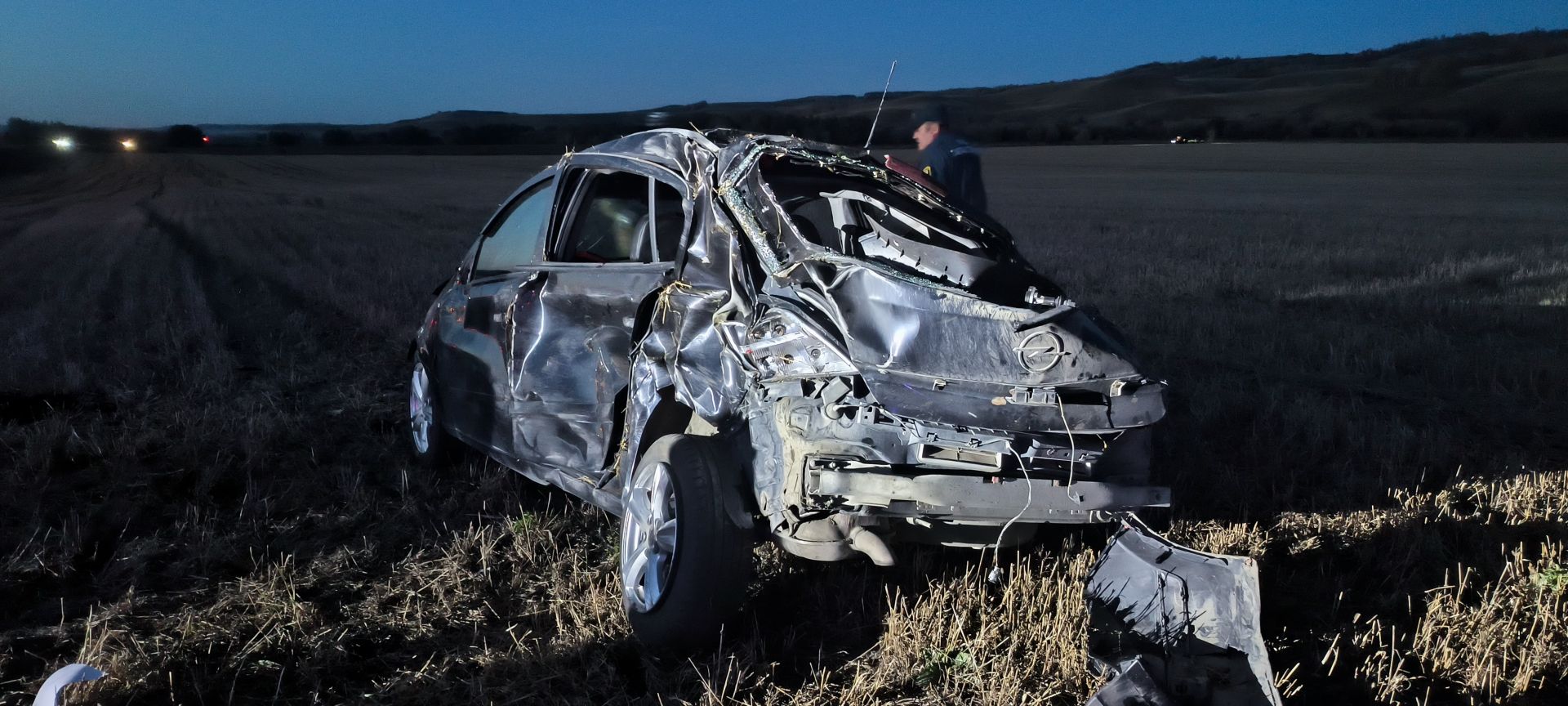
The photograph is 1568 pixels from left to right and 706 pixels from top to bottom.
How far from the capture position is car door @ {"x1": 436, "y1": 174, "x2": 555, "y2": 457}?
475 cm

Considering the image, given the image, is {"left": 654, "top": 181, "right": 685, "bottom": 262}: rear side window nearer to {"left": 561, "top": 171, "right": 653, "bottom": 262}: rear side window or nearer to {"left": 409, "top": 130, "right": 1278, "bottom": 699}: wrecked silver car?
{"left": 409, "top": 130, "right": 1278, "bottom": 699}: wrecked silver car

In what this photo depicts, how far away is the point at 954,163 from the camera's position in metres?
7.73

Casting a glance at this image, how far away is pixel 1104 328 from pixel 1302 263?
11668mm

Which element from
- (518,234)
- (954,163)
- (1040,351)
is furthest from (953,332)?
(954,163)

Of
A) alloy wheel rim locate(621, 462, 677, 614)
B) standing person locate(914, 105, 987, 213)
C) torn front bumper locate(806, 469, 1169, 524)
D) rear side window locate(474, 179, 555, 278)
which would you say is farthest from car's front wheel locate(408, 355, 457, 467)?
standing person locate(914, 105, 987, 213)

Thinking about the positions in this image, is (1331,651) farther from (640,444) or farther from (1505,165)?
(1505,165)

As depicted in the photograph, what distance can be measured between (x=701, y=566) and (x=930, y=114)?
A: 536 cm

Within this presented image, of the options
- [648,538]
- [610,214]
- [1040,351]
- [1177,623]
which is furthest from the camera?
[610,214]

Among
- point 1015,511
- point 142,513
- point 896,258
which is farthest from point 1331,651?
point 142,513

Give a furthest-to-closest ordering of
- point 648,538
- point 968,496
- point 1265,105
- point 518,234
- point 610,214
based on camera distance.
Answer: point 1265,105 → point 518,234 → point 610,214 → point 648,538 → point 968,496

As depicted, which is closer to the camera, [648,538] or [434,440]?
[648,538]

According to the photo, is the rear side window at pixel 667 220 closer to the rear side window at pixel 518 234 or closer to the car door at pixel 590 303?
the car door at pixel 590 303

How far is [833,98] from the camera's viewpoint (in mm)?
49938

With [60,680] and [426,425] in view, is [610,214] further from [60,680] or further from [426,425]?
[60,680]
